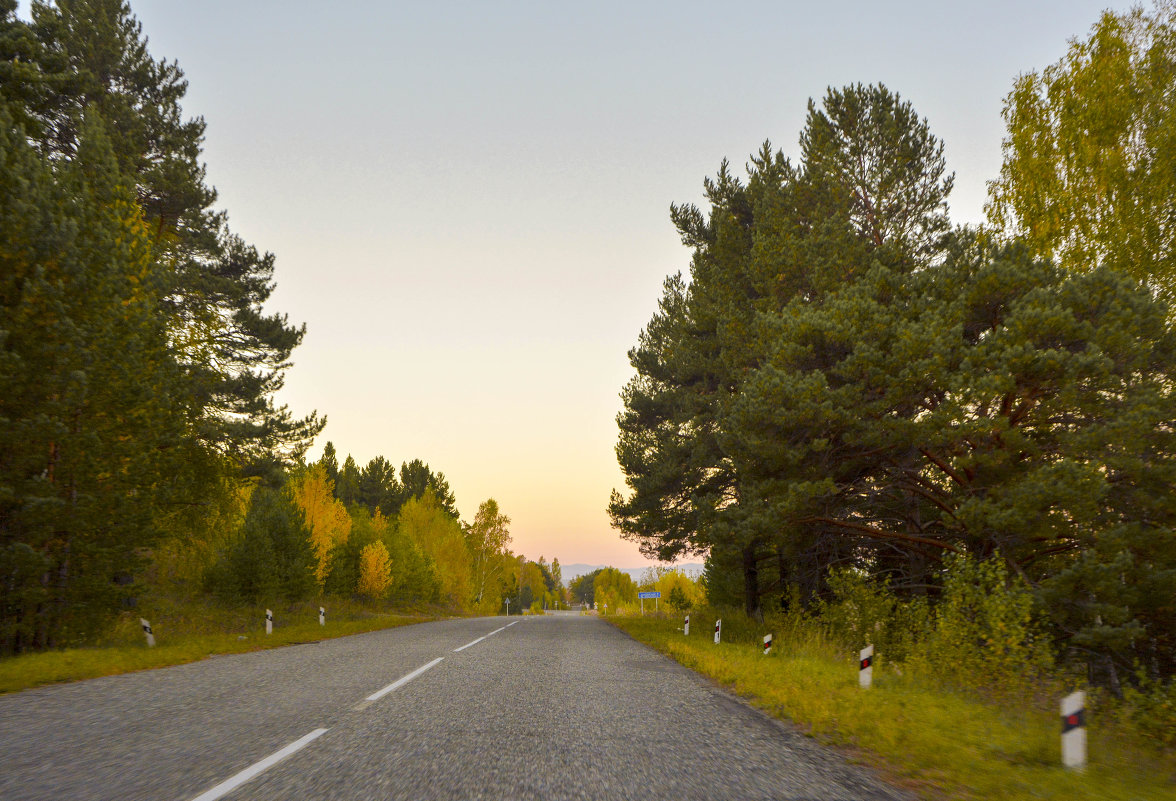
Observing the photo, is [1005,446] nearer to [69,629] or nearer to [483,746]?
[483,746]

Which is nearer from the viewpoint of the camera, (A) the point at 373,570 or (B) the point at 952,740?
(B) the point at 952,740

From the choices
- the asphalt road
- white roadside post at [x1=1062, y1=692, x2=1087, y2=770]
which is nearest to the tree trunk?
the asphalt road

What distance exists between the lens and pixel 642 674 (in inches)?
435

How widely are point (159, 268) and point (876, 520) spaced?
18137 mm

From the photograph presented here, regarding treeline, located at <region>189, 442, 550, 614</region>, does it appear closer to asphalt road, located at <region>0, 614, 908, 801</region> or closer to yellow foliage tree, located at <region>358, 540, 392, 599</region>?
yellow foliage tree, located at <region>358, 540, 392, 599</region>

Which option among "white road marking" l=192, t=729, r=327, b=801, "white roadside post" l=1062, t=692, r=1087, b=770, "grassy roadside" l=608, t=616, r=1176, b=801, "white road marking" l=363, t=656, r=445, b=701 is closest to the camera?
"white road marking" l=192, t=729, r=327, b=801

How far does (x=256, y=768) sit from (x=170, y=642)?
12702 millimetres

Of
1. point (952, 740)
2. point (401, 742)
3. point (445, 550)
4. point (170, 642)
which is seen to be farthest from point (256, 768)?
point (445, 550)

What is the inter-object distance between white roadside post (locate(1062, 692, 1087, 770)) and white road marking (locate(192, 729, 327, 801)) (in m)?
5.61

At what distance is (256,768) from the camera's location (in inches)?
183

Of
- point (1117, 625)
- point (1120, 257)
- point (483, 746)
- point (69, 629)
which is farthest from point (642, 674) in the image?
point (1120, 257)

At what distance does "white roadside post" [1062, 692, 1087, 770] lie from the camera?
194 inches

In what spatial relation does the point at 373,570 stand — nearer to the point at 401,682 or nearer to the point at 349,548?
the point at 349,548

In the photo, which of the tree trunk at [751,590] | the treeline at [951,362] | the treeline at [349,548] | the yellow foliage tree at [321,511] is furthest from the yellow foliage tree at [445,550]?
→ the treeline at [951,362]
